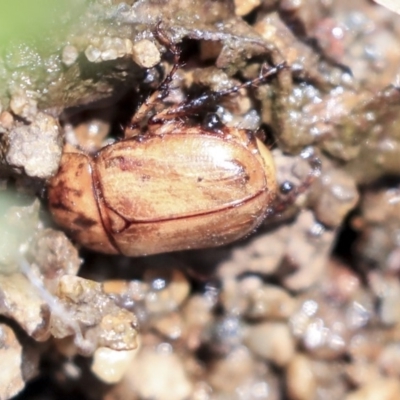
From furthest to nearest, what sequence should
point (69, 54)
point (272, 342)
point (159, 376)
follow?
point (272, 342), point (159, 376), point (69, 54)

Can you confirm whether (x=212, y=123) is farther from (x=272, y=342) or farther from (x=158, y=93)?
(x=272, y=342)

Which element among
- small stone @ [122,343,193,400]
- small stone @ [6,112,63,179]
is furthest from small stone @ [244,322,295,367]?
small stone @ [6,112,63,179]

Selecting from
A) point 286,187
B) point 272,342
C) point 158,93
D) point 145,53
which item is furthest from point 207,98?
point 272,342

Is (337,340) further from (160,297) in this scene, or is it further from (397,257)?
(160,297)

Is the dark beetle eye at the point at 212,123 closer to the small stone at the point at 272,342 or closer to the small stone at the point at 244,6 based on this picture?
the small stone at the point at 244,6

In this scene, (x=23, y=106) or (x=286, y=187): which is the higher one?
(x=23, y=106)

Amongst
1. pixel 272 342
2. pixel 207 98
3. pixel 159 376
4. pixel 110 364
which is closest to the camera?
pixel 207 98

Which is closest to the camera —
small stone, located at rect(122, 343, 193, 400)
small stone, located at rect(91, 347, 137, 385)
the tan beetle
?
the tan beetle

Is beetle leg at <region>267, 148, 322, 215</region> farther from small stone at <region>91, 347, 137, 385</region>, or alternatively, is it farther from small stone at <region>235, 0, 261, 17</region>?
small stone at <region>91, 347, 137, 385</region>
